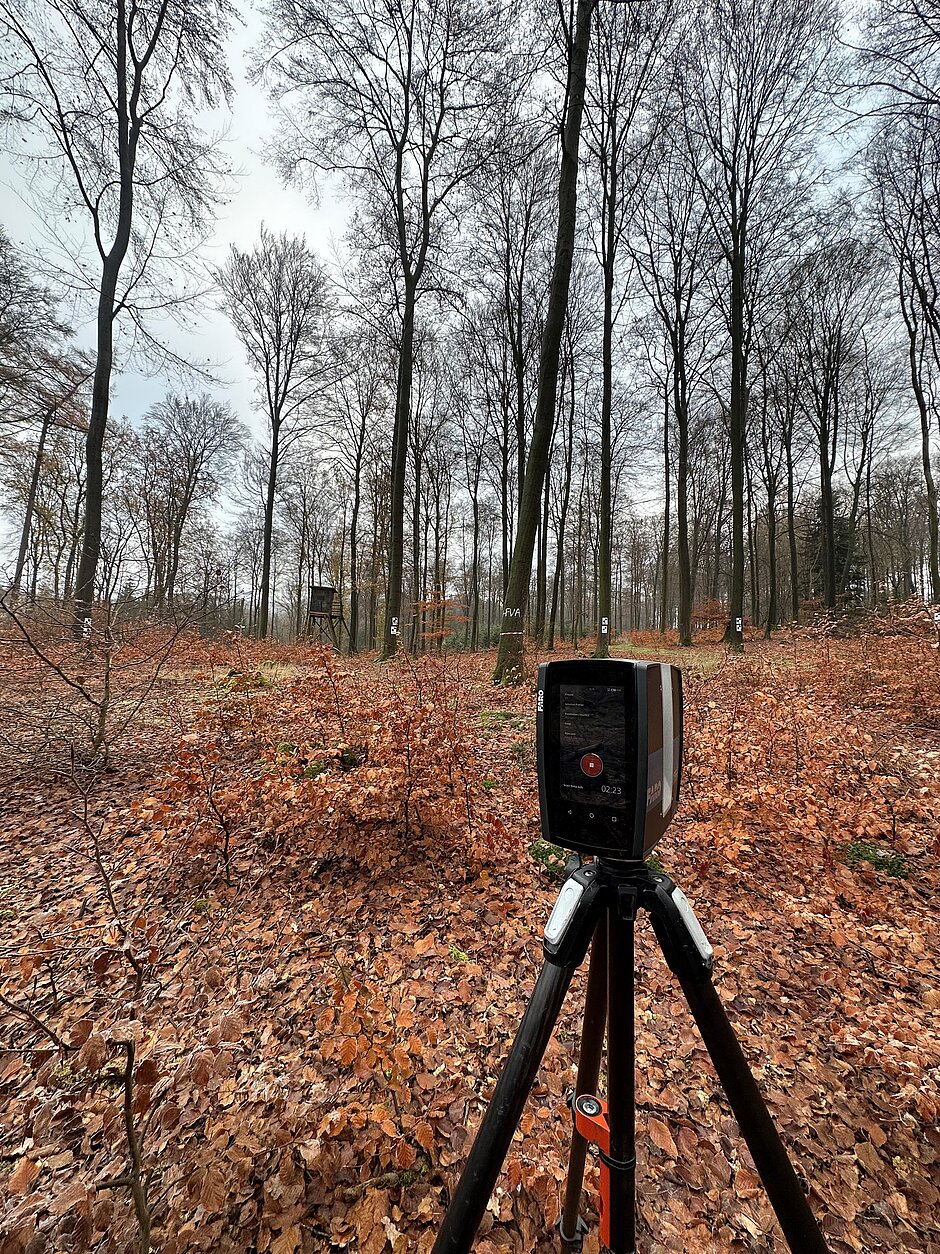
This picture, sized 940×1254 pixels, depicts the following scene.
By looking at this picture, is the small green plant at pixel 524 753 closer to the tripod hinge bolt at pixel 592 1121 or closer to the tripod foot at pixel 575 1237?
the tripod foot at pixel 575 1237

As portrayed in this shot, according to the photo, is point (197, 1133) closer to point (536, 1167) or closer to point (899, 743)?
point (536, 1167)

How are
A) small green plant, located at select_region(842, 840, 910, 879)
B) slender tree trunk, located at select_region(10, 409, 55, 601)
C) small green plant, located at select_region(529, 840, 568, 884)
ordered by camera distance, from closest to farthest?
small green plant, located at select_region(842, 840, 910, 879) → small green plant, located at select_region(529, 840, 568, 884) → slender tree trunk, located at select_region(10, 409, 55, 601)

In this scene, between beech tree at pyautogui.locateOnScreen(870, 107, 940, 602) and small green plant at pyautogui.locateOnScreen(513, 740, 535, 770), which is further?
beech tree at pyautogui.locateOnScreen(870, 107, 940, 602)

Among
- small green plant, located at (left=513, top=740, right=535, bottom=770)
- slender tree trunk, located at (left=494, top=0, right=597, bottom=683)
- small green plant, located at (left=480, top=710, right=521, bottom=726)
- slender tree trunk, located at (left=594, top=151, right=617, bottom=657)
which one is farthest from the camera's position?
slender tree trunk, located at (left=594, top=151, right=617, bottom=657)

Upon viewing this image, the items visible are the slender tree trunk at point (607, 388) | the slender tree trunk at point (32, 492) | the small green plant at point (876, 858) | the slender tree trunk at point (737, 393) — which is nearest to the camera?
the small green plant at point (876, 858)

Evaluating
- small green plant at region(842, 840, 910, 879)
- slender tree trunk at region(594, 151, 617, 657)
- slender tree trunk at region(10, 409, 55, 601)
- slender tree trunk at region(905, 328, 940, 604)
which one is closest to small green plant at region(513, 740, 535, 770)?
small green plant at region(842, 840, 910, 879)

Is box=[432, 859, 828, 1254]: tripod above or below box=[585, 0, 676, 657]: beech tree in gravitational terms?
below

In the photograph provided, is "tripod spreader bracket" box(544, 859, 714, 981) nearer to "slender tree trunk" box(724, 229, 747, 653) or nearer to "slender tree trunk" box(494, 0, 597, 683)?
"slender tree trunk" box(494, 0, 597, 683)

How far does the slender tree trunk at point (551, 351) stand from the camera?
6.86 meters

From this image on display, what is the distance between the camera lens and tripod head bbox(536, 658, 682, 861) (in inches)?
37.4

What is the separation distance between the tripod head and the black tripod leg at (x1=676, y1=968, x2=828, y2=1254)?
0.99 ft

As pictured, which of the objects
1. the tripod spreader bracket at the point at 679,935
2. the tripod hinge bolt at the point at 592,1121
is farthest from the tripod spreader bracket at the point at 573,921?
the tripod hinge bolt at the point at 592,1121

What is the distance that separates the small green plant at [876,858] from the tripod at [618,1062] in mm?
3023

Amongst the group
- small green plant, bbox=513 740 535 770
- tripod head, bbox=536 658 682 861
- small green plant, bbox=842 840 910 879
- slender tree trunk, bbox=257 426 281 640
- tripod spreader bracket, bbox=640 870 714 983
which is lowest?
small green plant, bbox=842 840 910 879
